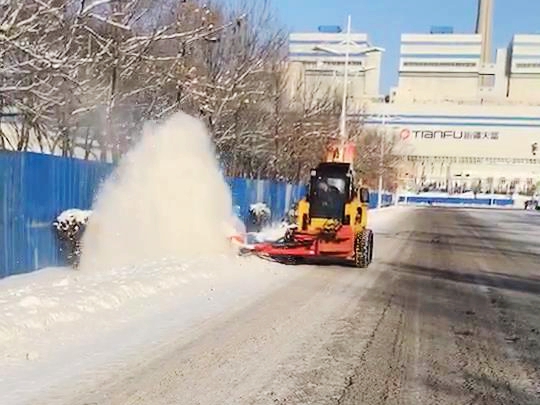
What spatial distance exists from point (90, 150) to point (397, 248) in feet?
33.4

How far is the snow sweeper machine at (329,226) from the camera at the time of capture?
1672cm

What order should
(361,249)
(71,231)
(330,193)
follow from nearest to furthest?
(71,231) → (361,249) → (330,193)

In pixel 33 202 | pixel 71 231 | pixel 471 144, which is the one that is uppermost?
pixel 471 144

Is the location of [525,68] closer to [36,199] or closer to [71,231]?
[71,231]

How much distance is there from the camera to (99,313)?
9633 mm

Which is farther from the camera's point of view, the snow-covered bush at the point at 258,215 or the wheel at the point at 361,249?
the snow-covered bush at the point at 258,215

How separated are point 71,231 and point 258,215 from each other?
47.8ft

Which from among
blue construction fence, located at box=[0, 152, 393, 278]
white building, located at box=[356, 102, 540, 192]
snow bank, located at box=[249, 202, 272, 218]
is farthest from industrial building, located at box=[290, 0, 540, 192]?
blue construction fence, located at box=[0, 152, 393, 278]

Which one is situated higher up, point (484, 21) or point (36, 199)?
point (484, 21)

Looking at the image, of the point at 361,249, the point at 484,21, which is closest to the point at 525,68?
the point at 484,21

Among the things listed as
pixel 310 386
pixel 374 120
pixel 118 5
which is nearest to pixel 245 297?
pixel 310 386

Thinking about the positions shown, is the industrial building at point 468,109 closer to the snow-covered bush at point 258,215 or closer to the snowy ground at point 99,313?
the snow-covered bush at point 258,215

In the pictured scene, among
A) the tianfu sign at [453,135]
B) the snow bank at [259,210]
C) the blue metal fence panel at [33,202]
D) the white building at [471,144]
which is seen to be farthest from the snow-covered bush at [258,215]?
the tianfu sign at [453,135]

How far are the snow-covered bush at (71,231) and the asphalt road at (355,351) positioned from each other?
4191 millimetres
